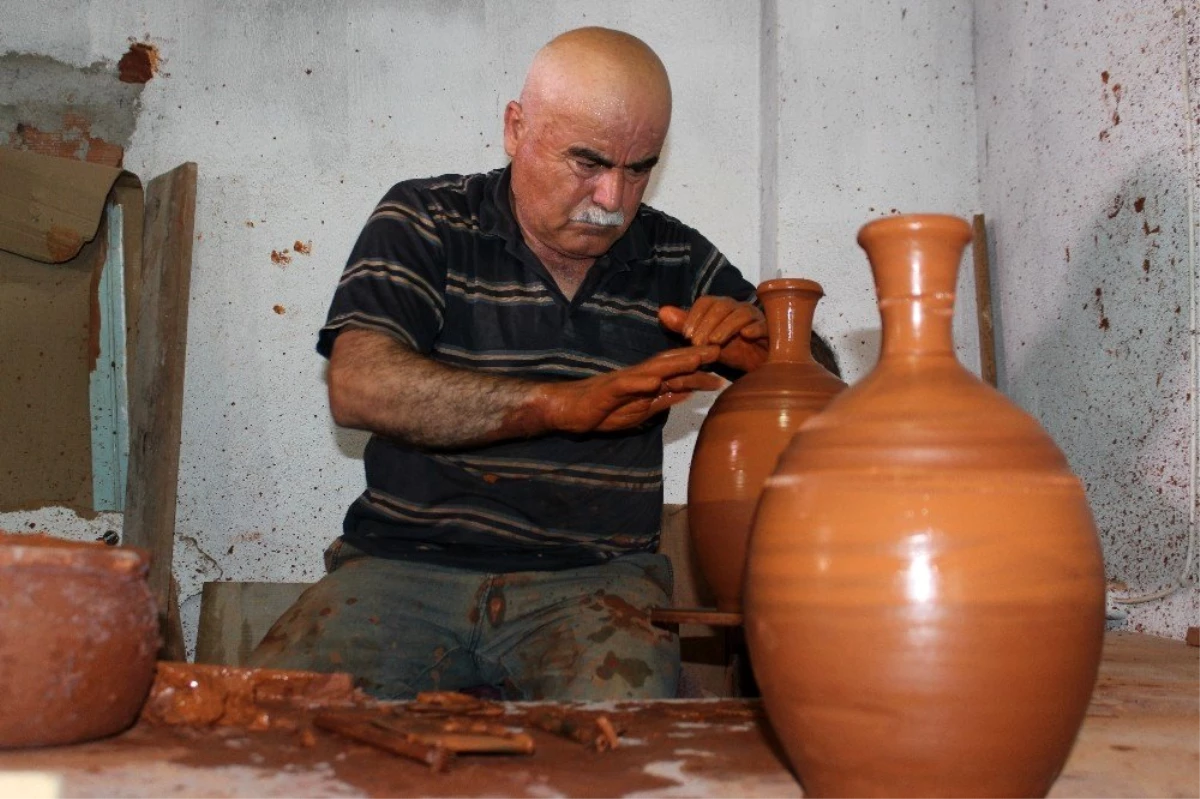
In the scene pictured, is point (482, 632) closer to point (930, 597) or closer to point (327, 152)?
point (930, 597)

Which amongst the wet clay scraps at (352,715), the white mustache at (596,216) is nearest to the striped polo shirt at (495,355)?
the white mustache at (596,216)

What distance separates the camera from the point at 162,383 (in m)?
3.29

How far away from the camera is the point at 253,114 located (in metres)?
3.51

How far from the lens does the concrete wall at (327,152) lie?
11.3 ft

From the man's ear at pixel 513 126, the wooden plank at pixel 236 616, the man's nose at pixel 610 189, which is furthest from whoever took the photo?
the wooden plank at pixel 236 616

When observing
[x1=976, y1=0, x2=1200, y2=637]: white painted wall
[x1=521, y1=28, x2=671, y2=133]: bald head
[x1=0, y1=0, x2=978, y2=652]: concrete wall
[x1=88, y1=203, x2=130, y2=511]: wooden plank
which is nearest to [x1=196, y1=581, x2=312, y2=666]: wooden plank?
[x1=0, y1=0, x2=978, y2=652]: concrete wall

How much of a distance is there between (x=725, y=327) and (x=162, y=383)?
6.57 feet

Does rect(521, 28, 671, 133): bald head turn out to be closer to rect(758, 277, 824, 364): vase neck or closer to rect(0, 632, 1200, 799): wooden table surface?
rect(758, 277, 824, 364): vase neck

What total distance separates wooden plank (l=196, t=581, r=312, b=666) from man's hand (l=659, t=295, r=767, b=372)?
1795mm

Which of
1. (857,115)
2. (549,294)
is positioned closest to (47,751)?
(549,294)

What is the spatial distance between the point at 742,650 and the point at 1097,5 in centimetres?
188

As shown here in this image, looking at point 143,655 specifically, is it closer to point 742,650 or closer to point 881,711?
point 881,711

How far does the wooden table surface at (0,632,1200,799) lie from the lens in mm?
1035

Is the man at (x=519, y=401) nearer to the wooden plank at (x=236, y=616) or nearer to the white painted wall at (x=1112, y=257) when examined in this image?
the white painted wall at (x=1112, y=257)
